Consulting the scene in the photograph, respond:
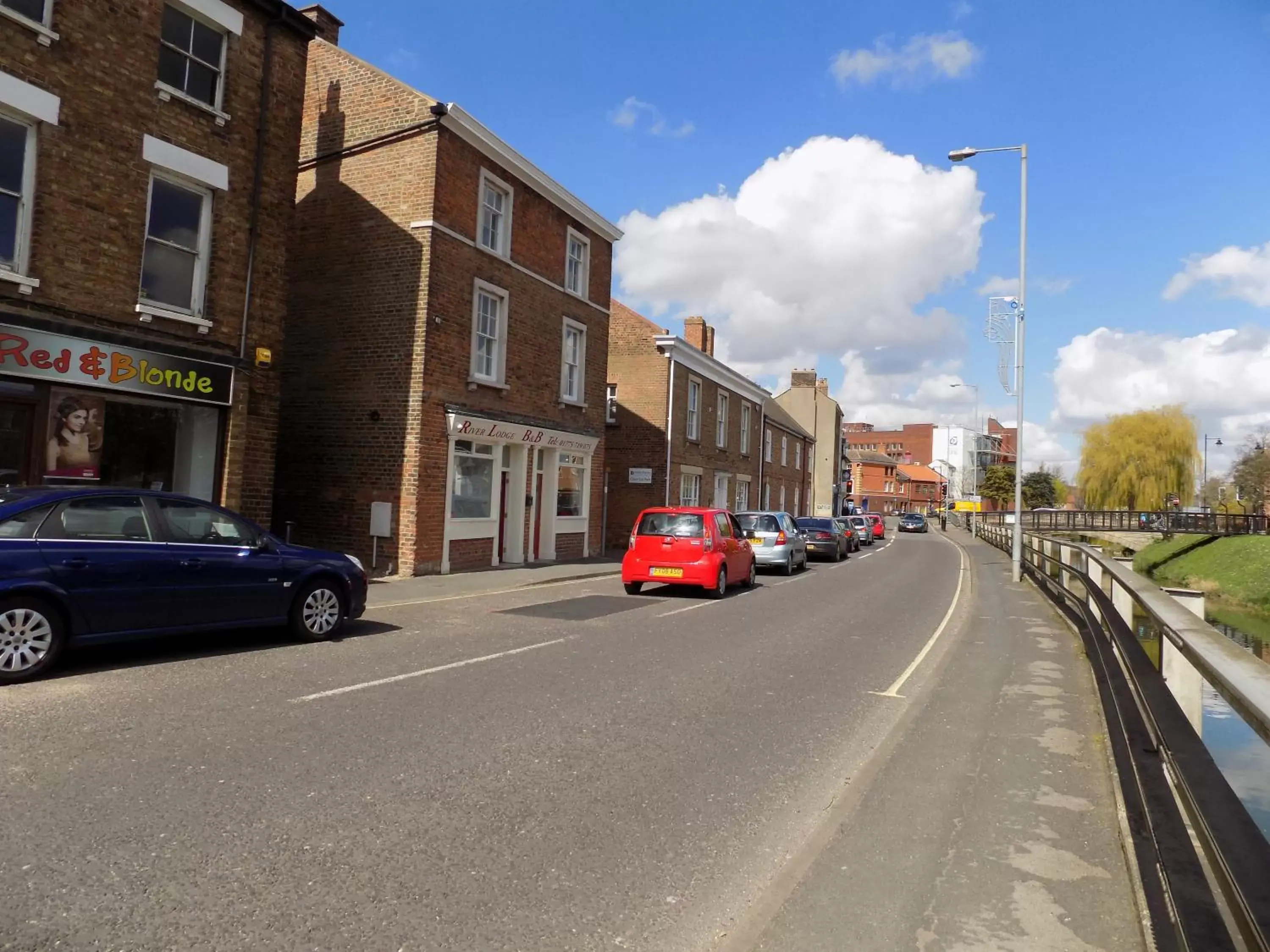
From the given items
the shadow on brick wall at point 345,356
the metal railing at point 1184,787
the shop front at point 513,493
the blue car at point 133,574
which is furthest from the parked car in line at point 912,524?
the blue car at point 133,574

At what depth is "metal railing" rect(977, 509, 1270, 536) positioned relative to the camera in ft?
158

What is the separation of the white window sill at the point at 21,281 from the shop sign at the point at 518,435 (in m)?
7.38

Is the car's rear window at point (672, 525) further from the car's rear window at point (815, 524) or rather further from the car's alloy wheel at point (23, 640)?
the car's rear window at point (815, 524)

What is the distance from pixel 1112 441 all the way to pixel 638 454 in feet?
163

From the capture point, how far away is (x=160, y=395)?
12.1 metres

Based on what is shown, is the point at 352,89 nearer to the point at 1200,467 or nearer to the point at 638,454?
the point at 638,454

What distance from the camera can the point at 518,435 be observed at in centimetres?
1883

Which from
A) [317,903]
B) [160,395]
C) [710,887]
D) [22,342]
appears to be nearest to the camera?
[317,903]

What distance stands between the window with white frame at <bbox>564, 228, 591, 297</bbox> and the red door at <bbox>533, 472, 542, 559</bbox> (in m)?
4.85

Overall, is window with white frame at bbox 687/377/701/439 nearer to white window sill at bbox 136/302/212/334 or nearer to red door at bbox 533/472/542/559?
red door at bbox 533/472/542/559

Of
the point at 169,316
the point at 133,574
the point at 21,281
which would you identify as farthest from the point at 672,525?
the point at 21,281

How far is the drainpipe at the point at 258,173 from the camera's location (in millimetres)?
13352

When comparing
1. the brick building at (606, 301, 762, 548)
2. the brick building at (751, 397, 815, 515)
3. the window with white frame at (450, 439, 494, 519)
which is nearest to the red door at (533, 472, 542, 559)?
the window with white frame at (450, 439, 494, 519)

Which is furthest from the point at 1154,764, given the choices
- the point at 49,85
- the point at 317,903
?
the point at 49,85
